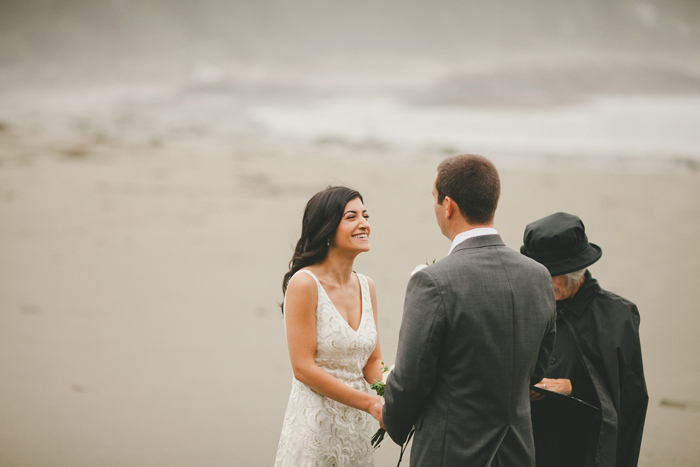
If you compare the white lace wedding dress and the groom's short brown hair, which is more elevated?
the groom's short brown hair

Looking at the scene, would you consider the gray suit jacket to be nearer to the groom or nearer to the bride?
the groom

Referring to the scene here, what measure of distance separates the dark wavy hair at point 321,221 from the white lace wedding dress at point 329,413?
0.13 metres

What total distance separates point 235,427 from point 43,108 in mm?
19694

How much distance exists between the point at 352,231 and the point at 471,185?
2.65 feet

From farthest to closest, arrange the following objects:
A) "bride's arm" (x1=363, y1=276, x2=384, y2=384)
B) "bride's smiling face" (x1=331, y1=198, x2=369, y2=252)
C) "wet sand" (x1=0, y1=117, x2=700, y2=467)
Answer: "wet sand" (x1=0, y1=117, x2=700, y2=467)
"bride's arm" (x1=363, y1=276, x2=384, y2=384)
"bride's smiling face" (x1=331, y1=198, x2=369, y2=252)

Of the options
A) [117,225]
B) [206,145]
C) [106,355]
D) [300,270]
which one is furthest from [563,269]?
[206,145]

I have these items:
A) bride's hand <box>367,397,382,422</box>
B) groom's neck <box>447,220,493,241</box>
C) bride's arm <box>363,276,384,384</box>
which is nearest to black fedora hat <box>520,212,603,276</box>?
groom's neck <box>447,220,493,241</box>

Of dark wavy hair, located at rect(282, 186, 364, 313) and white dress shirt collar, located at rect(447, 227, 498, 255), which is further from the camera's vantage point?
dark wavy hair, located at rect(282, 186, 364, 313)

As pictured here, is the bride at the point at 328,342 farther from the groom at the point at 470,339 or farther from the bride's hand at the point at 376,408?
the groom at the point at 470,339

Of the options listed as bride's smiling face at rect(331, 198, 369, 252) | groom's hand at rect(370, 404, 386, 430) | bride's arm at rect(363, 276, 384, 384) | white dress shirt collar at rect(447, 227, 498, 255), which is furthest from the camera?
bride's arm at rect(363, 276, 384, 384)

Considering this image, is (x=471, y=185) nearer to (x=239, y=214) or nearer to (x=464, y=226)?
(x=464, y=226)

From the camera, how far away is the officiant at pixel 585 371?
8.94ft

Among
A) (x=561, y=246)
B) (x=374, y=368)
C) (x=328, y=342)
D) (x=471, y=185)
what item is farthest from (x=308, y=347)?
(x=561, y=246)

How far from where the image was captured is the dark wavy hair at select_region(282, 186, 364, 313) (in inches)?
115
